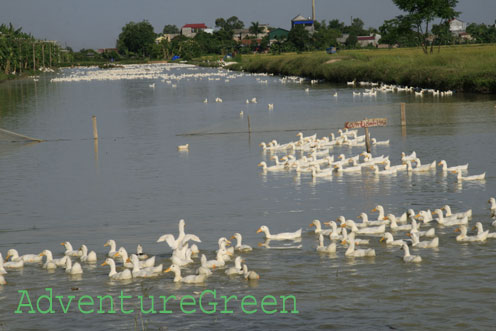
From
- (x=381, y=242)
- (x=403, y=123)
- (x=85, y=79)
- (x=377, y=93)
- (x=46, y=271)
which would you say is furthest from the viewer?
(x=85, y=79)

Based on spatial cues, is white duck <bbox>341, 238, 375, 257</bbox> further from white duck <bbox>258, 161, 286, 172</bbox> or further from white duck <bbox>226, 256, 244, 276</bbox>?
white duck <bbox>258, 161, 286, 172</bbox>

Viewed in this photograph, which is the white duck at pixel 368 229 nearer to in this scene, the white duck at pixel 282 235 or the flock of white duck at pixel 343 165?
the white duck at pixel 282 235

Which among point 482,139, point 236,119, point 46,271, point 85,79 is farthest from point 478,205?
point 85,79

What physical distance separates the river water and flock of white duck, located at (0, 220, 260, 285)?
0.19 m

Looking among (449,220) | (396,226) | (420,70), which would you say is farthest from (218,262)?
(420,70)

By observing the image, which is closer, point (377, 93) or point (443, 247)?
point (443, 247)

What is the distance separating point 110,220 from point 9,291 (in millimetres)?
6304

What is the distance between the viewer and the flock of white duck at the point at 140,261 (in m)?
14.4

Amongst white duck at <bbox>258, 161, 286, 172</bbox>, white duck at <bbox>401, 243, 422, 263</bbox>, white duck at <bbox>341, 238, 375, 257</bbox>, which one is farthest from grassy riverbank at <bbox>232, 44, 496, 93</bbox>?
white duck at <bbox>401, 243, 422, 263</bbox>

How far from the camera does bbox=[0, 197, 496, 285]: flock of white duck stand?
14.5 metres

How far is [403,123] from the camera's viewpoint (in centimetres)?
3738

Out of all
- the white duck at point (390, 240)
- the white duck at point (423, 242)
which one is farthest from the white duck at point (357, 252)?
the white duck at point (423, 242)

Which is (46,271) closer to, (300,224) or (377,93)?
(300,224)

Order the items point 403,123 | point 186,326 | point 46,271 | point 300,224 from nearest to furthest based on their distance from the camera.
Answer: point 186,326 → point 46,271 → point 300,224 → point 403,123
